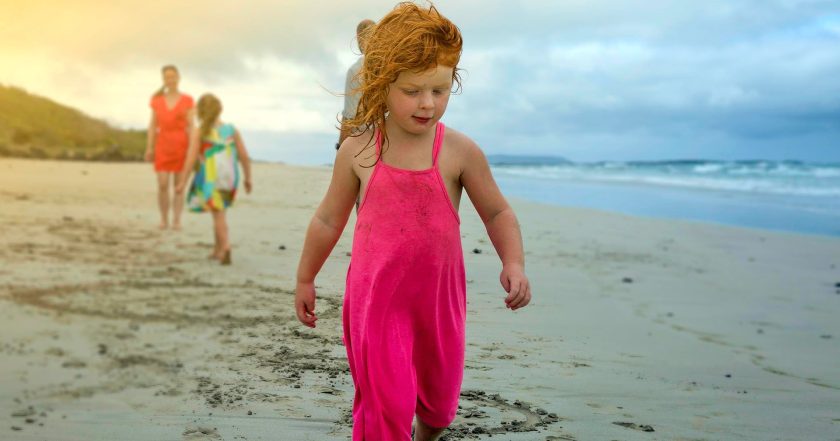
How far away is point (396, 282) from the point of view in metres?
2.59

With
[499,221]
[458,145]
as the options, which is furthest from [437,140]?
[499,221]

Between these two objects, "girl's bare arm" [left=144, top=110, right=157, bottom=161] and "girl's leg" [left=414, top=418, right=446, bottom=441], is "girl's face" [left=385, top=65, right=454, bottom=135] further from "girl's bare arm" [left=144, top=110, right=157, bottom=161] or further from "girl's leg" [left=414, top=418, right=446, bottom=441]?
"girl's bare arm" [left=144, top=110, right=157, bottom=161]

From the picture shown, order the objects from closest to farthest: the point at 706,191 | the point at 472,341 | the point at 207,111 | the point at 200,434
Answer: the point at 200,434
the point at 472,341
the point at 207,111
the point at 706,191

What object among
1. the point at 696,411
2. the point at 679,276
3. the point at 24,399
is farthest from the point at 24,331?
A: the point at 679,276

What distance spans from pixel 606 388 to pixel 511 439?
0.89 metres

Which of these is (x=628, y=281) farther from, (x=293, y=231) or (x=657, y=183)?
(x=657, y=183)

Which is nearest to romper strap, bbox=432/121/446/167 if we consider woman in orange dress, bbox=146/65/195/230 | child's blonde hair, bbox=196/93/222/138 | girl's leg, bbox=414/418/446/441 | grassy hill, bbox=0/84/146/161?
girl's leg, bbox=414/418/446/441

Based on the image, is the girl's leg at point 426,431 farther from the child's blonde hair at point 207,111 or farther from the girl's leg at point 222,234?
the child's blonde hair at point 207,111

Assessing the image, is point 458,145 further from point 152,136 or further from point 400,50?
point 152,136

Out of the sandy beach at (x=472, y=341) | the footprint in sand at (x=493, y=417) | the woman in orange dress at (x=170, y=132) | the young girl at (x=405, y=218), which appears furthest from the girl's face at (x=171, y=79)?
the young girl at (x=405, y=218)

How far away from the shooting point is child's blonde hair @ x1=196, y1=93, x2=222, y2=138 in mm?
8219

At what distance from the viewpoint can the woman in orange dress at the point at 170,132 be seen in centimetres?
1022

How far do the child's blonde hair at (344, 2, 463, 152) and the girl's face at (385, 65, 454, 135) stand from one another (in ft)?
0.06

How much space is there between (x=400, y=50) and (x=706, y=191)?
18748mm
